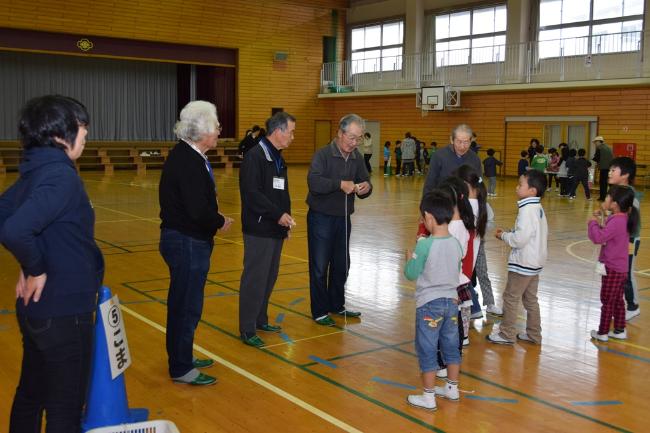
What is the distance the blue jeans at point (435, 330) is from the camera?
409cm

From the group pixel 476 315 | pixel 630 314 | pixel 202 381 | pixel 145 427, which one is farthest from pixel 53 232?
pixel 630 314

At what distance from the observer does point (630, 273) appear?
19.5 ft

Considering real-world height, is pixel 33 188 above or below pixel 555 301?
above

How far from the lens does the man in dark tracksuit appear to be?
16.6ft

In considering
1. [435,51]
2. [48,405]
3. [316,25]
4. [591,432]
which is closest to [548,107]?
[435,51]

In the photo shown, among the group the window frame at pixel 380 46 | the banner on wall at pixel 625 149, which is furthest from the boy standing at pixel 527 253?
the window frame at pixel 380 46

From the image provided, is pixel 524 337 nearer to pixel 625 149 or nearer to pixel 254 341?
pixel 254 341

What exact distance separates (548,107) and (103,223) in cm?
1681

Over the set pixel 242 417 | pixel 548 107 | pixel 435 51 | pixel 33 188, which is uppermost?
pixel 435 51

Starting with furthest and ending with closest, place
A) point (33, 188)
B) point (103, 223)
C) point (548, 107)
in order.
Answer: point (548, 107)
point (103, 223)
point (33, 188)

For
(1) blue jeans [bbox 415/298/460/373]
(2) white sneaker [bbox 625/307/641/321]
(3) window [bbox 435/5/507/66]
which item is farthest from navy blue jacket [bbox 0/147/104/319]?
(3) window [bbox 435/5/507/66]

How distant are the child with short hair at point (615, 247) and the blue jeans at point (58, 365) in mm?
4050

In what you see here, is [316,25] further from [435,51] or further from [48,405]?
[48,405]

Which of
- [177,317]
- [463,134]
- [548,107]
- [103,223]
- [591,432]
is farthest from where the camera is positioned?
[548,107]
